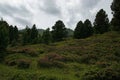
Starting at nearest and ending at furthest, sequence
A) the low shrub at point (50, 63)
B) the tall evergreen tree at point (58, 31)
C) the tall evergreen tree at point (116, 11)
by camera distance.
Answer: the low shrub at point (50, 63) → the tall evergreen tree at point (116, 11) → the tall evergreen tree at point (58, 31)

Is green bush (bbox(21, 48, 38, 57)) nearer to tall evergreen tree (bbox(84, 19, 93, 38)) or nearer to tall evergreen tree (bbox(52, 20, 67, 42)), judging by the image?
tall evergreen tree (bbox(52, 20, 67, 42))

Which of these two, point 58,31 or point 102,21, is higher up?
point 102,21

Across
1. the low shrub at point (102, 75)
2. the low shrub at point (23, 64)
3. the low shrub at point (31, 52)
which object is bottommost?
the low shrub at point (102, 75)

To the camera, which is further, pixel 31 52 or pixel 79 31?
pixel 79 31

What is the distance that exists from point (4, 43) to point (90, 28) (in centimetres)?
4585

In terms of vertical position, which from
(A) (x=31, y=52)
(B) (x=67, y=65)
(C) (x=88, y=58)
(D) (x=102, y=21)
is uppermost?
(D) (x=102, y=21)

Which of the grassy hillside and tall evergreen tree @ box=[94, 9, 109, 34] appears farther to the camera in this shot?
tall evergreen tree @ box=[94, 9, 109, 34]

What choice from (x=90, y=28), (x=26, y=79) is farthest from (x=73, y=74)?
(x=90, y=28)

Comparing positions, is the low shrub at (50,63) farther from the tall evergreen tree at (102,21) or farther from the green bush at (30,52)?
the tall evergreen tree at (102,21)

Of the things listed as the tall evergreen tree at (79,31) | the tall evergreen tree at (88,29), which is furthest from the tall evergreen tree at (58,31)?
the tall evergreen tree at (88,29)

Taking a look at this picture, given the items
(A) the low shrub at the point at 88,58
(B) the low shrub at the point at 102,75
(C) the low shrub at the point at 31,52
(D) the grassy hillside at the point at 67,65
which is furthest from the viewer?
(C) the low shrub at the point at 31,52

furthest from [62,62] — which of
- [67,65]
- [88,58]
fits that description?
[88,58]

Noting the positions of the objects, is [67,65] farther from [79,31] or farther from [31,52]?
[79,31]

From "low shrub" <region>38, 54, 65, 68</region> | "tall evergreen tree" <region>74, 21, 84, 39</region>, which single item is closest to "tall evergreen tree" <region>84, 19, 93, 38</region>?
"tall evergreen tree" <region>74, 21, 84, 39</region>
